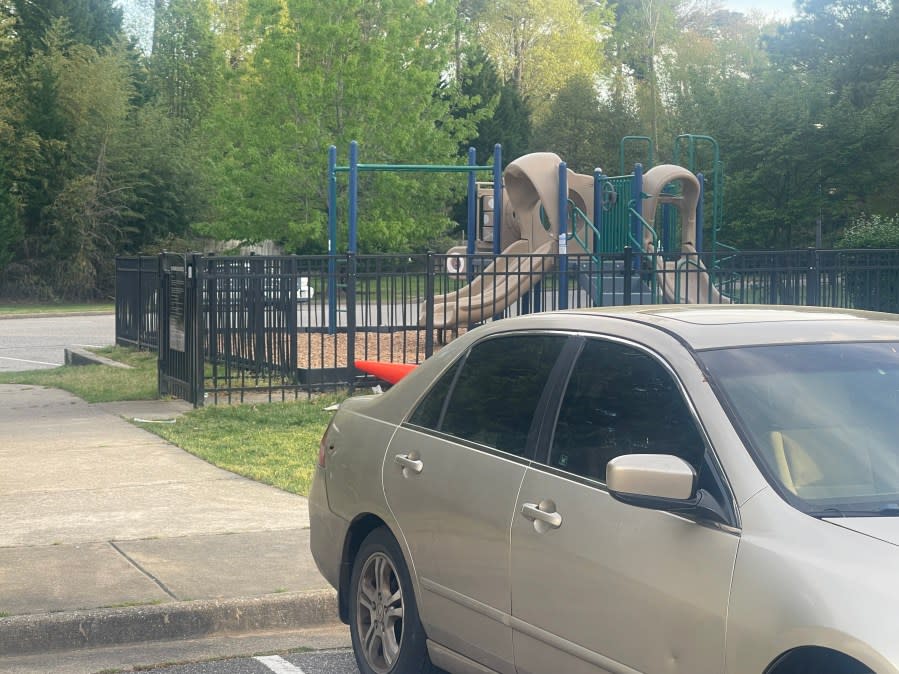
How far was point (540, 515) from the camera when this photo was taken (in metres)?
4.07

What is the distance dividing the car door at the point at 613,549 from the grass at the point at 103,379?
1109 centimetres

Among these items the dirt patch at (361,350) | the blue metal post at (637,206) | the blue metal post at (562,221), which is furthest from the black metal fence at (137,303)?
the blue metal post at (637,206)

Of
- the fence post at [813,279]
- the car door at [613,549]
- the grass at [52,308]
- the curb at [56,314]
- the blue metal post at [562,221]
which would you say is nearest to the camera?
the car door at [613,549]

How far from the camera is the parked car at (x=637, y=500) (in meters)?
3.25

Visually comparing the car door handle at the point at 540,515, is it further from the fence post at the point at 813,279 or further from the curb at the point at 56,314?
the curb at the point at 56,314

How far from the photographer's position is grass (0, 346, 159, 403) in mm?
14914

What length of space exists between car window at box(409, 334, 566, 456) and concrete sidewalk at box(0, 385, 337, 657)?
1.83 m

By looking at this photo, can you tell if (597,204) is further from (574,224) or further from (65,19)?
(65,19)

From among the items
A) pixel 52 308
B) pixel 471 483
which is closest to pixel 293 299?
pixel 471 483

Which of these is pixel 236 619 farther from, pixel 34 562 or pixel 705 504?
pixel 705 504

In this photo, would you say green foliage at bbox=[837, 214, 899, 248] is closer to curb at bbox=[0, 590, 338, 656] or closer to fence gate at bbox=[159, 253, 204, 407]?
fence gate at bbox=[159, 253, 204, 407]

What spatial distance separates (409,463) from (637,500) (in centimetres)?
146

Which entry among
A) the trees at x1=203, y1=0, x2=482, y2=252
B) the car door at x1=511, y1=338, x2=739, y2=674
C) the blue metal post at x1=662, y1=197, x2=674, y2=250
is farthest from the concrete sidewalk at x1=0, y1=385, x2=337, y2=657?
the trees at x1=203, y1=0, x2=482, y2=252

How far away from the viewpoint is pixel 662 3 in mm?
70500
